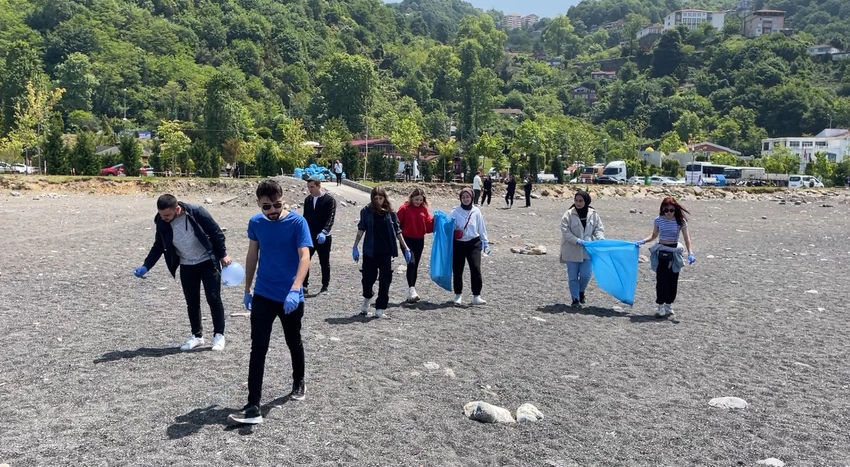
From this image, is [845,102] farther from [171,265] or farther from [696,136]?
[171,265]

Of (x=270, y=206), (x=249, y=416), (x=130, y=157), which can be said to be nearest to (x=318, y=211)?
(x=270, y=206)

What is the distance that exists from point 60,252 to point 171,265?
30.8ft

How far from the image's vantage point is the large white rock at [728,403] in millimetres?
6590

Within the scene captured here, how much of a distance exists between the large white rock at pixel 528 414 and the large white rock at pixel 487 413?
62mm

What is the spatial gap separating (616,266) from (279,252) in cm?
632

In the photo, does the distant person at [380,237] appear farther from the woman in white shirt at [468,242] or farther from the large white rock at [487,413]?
the large white rock at [487,413]

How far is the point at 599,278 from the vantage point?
1110 centimetres

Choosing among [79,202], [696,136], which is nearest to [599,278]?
[79,202]

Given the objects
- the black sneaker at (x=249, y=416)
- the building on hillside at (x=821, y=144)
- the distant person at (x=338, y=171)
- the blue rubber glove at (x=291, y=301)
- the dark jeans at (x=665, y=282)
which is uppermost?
the building on hillside at (x=821, y=144)

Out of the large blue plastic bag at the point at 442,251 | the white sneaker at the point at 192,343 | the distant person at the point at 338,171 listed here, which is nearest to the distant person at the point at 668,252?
the large blue plastic bag at the point at 442,251

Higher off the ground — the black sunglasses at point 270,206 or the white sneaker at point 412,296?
the black sunglasses at point 270,206

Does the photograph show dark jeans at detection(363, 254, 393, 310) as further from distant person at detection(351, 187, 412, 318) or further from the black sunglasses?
the black sunglasses

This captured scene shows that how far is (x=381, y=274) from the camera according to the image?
10.0m

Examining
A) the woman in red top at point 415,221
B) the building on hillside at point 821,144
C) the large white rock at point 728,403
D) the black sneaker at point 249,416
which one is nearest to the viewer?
the black sneaker at point 249,416
